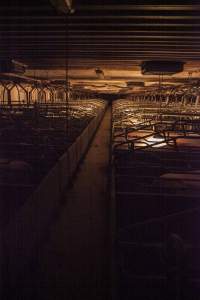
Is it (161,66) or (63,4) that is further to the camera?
(161,66)

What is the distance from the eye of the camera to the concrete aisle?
271cm

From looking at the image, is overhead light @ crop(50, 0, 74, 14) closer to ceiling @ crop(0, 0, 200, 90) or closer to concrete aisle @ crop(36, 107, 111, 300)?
ceiling @ crop(0, 0, 200, 90)

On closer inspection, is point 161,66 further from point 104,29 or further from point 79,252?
point 79,252

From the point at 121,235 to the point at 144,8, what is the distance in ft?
6.45

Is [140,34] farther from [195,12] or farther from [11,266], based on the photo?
[11,266]

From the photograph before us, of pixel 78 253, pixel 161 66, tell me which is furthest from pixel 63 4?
pixel 161 66

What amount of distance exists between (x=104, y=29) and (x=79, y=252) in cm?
213

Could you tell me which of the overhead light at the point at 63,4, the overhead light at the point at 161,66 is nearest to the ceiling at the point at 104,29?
the overhead light at the point at 63,4

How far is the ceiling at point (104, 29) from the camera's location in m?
3.11

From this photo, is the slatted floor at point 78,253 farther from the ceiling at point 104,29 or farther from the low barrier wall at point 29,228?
the ceiling at point 104,29

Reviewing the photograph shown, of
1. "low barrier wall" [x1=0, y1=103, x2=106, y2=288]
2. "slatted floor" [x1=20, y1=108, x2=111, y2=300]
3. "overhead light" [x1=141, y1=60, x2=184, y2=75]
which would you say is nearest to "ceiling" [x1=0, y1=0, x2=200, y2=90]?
"overhead light" [x1=141, y1=60, x2=184, y2=75]

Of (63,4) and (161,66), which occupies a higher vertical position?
(63,4)

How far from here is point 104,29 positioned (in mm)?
3779

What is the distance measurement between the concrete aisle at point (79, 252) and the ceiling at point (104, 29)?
1.91 meters
